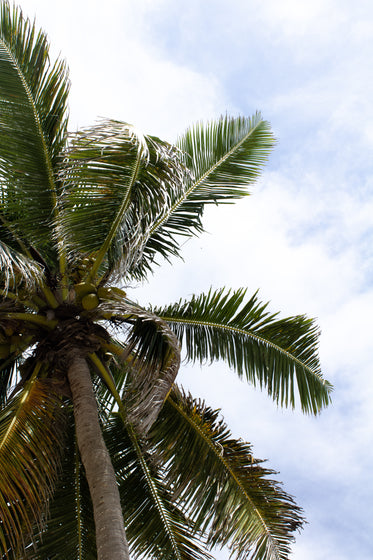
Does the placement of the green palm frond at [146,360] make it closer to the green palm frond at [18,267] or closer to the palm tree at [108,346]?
the palm tree at [108,346]

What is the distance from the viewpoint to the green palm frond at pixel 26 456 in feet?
15.9

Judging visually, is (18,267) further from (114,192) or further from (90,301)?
(114,192)

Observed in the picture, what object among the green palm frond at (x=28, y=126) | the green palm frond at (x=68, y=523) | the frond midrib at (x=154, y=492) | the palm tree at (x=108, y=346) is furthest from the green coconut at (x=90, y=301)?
the frond midrib at (x=154, y=492)

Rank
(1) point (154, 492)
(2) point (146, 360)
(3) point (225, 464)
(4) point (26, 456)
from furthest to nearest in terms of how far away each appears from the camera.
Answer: (1) point (154, 492) < (3) point (225, 464) < (2) point (146, 360) < (4) point (26, 456)

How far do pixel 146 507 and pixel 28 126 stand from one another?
13.7 ft

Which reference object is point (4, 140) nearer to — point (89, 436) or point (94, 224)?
point (94, 224)

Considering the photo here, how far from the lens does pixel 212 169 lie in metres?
7.37

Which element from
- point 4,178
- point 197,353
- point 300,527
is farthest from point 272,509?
point 4,178

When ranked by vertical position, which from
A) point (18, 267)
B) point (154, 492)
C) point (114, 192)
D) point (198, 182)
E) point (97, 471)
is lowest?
point (97, 471)

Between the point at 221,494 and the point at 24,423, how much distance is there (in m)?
2.13

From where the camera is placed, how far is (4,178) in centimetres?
636

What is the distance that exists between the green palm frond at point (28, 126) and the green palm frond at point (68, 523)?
2.44 m

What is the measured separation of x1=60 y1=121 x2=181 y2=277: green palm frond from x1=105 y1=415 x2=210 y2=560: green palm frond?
212 cm

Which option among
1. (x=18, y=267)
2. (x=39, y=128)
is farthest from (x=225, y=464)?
(x=39, y=128)
